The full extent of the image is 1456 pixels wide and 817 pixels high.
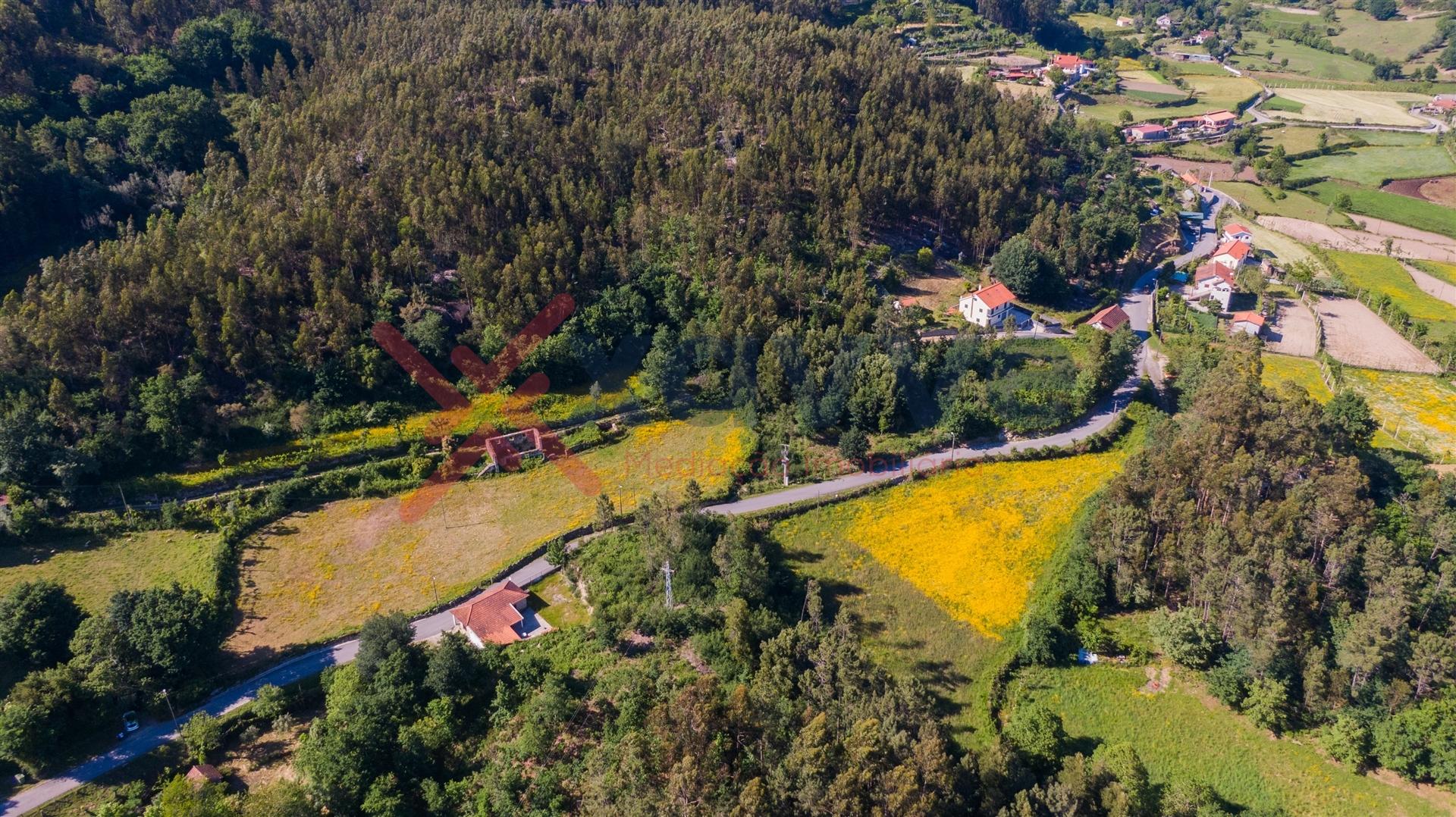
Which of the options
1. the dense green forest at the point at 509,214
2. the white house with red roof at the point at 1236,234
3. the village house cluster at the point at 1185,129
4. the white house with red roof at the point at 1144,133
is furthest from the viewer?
the village house cluster at the point at 1185,129

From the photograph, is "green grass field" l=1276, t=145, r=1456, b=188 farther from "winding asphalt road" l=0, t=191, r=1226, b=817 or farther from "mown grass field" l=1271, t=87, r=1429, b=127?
"winding asphalt road" l=0, t=191, r=1226, b=817

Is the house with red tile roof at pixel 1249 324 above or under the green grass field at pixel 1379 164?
under

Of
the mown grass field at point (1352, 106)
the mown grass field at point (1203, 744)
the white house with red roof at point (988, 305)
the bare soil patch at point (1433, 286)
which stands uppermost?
the mown grass field at point (1352, 106)

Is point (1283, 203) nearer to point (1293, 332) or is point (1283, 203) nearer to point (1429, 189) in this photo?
point (1429, 189)

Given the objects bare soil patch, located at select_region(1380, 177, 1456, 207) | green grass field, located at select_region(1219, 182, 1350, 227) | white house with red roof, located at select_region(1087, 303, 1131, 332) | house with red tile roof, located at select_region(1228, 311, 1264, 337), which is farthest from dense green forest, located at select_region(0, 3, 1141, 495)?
bare soil patch, located at select_region(1380, 177, 1456, 207)

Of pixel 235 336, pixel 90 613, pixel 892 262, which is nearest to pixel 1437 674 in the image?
pixel 892 262

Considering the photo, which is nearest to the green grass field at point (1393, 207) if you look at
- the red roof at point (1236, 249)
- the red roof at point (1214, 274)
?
the red roof at point (1236, 249)

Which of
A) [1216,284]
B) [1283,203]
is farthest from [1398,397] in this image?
[1283,203]

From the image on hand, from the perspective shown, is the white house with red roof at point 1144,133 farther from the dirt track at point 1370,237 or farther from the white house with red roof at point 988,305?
the white house with red roof at point 988,305
